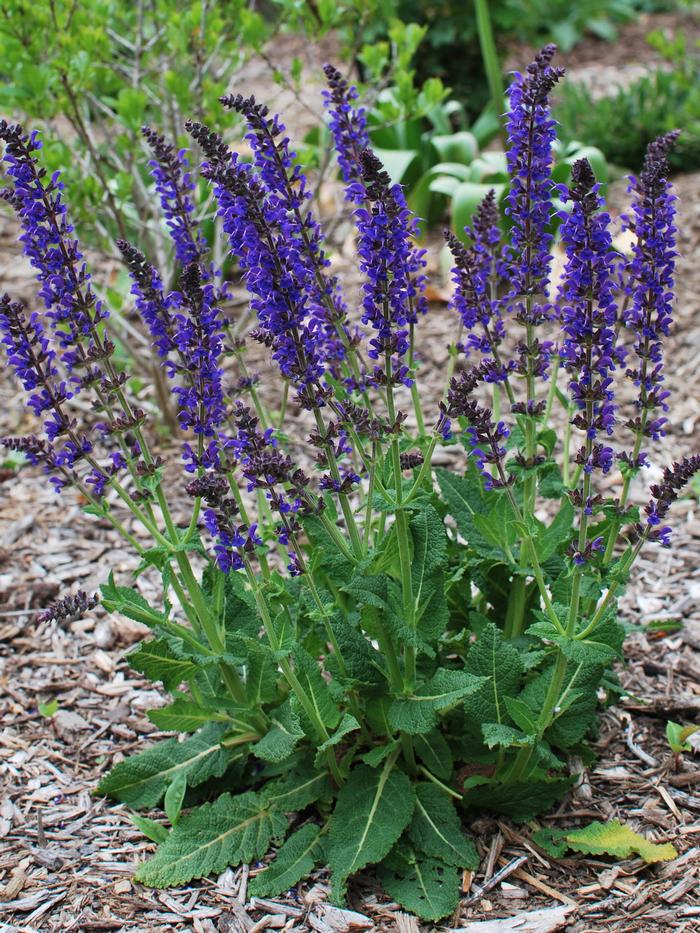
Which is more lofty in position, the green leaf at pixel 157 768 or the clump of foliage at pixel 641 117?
the clump of foliage at pixel 641 117

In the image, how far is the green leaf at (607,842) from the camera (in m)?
3.01

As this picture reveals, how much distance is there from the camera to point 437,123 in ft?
26.3

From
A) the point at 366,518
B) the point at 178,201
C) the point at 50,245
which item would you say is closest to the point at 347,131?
the point at 178,201

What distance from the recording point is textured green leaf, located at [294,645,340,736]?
304 cm

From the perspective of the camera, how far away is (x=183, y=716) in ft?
10.6

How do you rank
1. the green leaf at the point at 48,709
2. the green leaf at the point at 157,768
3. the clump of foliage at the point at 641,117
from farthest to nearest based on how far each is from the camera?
the clump of foliage at the point at 641,117 → the green leaf at the point at 48,709 → the green leaf at the point at 157,768

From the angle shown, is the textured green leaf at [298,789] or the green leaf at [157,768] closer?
the textured green leaf at [298,789]

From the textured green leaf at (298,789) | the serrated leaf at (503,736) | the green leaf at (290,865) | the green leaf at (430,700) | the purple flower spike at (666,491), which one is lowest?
the green leaf at (290,865)

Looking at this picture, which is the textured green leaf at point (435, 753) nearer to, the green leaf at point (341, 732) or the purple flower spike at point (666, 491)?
the green leaf at point (341, 732)

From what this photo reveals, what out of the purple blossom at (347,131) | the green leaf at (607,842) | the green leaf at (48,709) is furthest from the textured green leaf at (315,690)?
the purple blossom at (347,131)

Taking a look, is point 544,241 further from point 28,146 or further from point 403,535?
point 28,146

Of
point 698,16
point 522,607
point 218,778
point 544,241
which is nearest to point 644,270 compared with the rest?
point 544,241

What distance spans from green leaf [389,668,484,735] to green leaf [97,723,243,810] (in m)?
0.71

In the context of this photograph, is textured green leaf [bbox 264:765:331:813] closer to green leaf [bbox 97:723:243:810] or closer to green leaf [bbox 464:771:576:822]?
green leaf [bbox 97:723:243:810]
